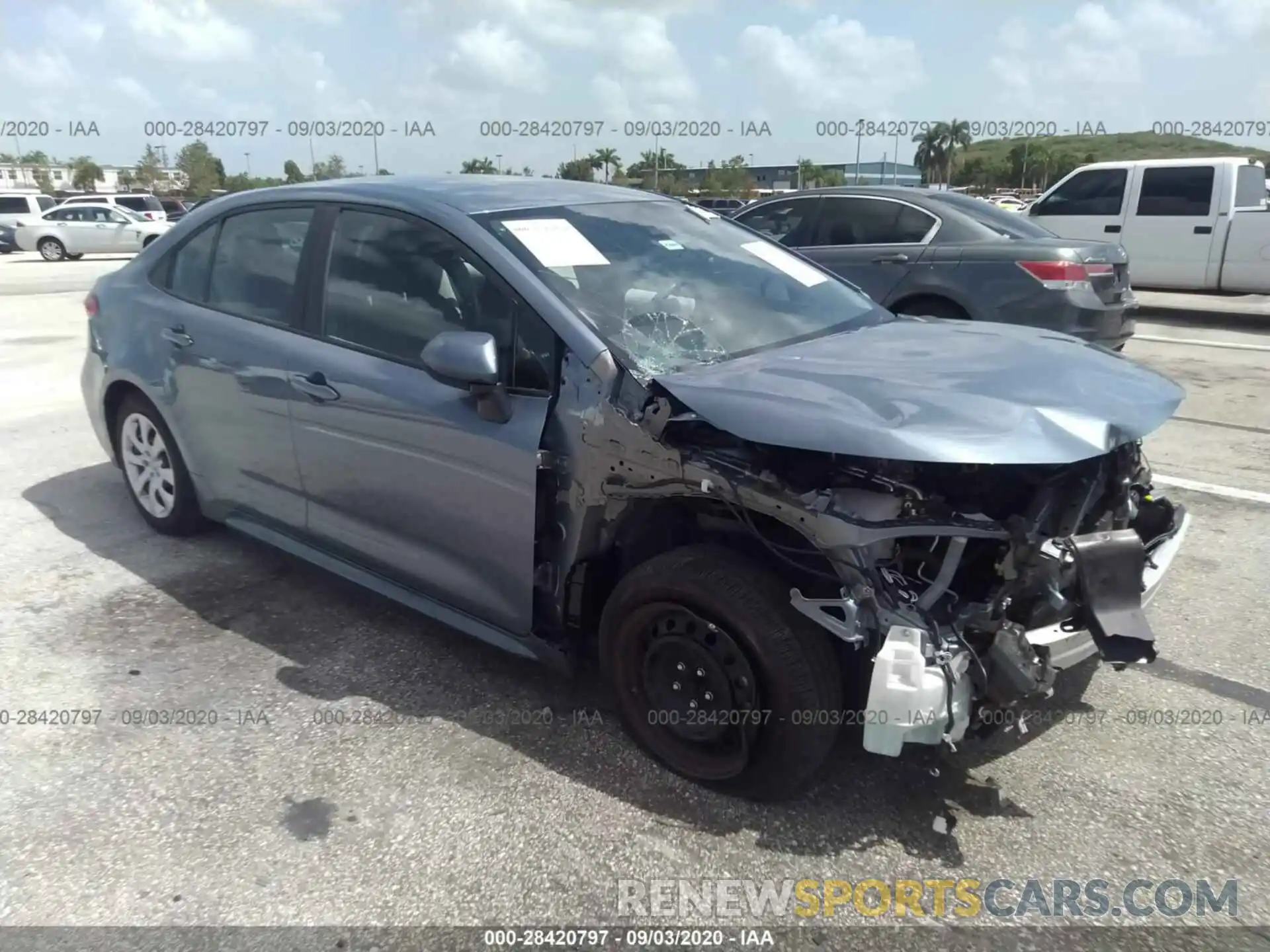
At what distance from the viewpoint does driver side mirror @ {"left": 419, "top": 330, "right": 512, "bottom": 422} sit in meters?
2.85

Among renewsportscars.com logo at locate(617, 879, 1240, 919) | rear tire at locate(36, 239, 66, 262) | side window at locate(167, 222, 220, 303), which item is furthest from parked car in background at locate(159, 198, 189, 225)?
renewsportscars.com logo at locate(617, 879, 1240, 919)

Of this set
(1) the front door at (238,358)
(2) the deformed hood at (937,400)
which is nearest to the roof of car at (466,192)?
(1) the front door at (238,358)

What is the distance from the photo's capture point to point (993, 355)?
9.89 feet

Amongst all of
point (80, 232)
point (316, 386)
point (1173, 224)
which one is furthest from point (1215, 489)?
point (80, 232)

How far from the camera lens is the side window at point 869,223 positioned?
781 centimetres

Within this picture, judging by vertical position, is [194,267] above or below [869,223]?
below

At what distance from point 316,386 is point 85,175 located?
90.3m

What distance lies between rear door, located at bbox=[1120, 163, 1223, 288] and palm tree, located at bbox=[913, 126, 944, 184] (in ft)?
256

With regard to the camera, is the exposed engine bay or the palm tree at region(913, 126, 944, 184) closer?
the exposed engine bay

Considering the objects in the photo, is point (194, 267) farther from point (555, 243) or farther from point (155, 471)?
point (555, 243)

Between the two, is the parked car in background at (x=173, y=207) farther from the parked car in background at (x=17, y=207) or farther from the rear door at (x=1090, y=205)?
the rear door at (x=1090, y=205)

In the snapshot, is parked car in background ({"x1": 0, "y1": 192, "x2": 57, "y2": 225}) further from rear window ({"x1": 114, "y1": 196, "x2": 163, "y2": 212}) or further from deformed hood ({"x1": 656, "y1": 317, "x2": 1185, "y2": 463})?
deformed hood ({"x1": 656, "y1": 317, "x2": 1185, "y2": 463})

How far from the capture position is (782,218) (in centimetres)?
886

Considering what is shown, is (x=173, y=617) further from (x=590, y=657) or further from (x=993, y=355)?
(x=993, y=355)
